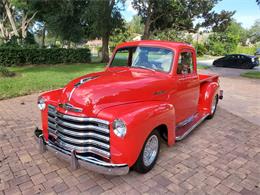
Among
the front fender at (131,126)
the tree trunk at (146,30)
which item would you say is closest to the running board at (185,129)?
the front fender at (131,126)

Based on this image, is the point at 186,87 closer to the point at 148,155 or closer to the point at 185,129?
the point at 185,129

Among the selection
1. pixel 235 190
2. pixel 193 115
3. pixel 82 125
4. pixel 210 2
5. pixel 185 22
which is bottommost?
pixel 235 190

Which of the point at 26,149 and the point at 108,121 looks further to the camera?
the point at 26,149

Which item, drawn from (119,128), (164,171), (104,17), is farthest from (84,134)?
(104,17)

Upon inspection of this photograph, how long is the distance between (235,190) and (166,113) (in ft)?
4.51

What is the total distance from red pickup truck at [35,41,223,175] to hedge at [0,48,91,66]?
13782mm

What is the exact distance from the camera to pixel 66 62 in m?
18.8

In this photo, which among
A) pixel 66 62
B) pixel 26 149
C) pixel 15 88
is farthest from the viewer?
pixel 66 62

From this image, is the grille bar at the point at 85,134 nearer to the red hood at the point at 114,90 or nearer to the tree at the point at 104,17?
the red hood at the point at 114,90

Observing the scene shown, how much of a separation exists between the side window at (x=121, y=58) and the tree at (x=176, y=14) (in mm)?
16386

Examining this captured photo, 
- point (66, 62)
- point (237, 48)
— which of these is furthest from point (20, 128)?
point (237, 48)

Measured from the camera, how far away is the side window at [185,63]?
13.8ft

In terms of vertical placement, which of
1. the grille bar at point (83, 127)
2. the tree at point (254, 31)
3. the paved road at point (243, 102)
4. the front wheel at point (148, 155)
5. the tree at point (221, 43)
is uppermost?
the tree at point (254, 31)

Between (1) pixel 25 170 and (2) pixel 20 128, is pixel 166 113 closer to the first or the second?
(1) pixel 25 170
